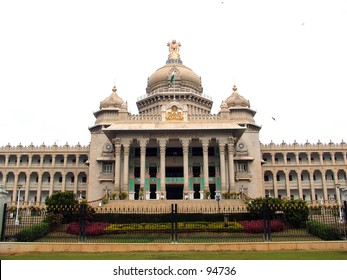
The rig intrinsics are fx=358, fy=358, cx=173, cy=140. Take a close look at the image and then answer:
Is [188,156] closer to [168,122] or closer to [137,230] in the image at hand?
[168,122]

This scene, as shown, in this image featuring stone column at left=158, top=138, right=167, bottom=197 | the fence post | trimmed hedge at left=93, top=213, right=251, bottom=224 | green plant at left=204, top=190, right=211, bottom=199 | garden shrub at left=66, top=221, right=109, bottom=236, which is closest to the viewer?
the fence post

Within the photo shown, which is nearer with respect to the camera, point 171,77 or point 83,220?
point 83,220

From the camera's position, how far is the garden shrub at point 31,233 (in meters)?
17.7

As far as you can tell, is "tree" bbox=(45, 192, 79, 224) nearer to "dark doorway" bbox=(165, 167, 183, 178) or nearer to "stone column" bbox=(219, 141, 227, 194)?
"dark doorway" bbox=(165, 167, 183, 178)

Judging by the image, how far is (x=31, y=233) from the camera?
18.0 metres

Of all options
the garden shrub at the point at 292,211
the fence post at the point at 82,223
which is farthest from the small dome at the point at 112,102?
the fence post at the point at 82,223

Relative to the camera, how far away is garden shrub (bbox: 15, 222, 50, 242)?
1769 centimetres

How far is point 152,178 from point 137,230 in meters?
22.4

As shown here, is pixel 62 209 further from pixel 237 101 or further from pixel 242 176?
pixel 237 101

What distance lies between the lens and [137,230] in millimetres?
20172

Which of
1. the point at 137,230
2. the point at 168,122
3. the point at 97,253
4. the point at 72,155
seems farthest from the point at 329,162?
the point at 97,253

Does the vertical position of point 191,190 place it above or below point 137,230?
above

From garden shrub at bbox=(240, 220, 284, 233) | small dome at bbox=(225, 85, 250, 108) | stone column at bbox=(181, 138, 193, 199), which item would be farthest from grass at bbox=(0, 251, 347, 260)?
small dome at bbox=(225, 85, 250, 108)

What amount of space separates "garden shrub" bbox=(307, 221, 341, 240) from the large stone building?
15.6 m
